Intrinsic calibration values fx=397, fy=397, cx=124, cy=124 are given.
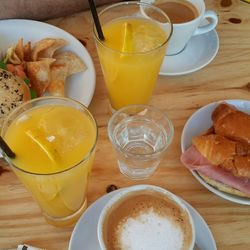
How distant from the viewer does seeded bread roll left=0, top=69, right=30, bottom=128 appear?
3.34 ft

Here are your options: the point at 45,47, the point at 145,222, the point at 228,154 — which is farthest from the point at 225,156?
the point at 45,47

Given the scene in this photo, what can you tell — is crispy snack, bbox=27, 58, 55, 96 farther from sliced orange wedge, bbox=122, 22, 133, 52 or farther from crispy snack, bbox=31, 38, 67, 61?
sliced orange wedge, bbox=122, 22, 133, 52

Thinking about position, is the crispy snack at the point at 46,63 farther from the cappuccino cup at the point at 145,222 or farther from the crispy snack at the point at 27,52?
the cappuccino cup at the point at 145,222

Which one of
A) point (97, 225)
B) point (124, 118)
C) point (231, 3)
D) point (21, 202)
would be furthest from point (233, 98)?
point (21, 202)

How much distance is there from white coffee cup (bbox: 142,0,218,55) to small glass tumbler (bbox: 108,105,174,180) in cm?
28

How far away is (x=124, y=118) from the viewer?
1.05m

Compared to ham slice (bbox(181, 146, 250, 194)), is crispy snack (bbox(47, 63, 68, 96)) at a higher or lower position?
higher

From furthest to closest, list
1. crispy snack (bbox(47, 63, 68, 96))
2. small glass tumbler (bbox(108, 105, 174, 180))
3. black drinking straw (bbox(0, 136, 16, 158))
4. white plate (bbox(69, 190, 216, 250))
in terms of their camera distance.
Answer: crispy snack (bbox(47, 63, 68, 96)) < small glass tumbler (bbox(108, 105, 174, 180)) < white plate (bbox(69, 190, 216, 250)) < black drinking straw (bbox(0, 136, 16, 158))

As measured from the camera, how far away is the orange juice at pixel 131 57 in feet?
3.21

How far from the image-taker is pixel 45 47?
3.81 feet

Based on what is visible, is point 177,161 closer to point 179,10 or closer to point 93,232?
point 93,232

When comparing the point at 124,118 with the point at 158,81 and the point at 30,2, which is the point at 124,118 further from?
the point at 30,2

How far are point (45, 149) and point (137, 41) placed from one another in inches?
16.0

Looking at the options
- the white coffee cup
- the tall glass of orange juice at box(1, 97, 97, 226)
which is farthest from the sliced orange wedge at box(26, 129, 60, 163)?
the white coffee cup
